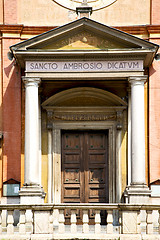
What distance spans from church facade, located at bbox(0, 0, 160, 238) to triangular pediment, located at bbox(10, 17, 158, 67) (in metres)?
0.03

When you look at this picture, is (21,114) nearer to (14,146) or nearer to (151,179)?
(14,146)

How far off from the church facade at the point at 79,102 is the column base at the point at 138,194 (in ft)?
1.08

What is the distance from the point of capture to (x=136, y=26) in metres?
15.4

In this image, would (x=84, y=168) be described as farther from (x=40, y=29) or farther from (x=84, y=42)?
(x=40, y=29)

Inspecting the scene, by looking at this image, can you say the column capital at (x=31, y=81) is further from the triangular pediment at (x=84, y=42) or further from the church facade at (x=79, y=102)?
the triangular pediment at (x=84, y=42)

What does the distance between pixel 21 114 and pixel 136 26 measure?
167 inches

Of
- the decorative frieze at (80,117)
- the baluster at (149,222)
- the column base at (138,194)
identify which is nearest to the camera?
the baluster at (149,222)

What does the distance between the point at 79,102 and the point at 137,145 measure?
250cm

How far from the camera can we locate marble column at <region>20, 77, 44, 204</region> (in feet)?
45.2

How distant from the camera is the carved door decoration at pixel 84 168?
50.9ft

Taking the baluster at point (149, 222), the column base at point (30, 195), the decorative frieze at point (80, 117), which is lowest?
the baluster at point (149, 222)

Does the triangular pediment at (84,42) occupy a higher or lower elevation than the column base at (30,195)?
higher

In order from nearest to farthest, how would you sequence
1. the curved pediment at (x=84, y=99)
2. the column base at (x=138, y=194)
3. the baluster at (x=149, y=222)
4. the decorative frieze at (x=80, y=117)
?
the baluster at (x=149, y=222), the column base at (x=138, y=194), the curved pediment at (x=84, y=99), the decorative frieze at (x=80, y=117)

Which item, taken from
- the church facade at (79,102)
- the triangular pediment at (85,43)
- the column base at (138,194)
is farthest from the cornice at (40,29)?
the column base at (138,194)
